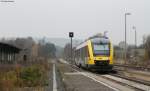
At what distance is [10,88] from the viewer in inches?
586

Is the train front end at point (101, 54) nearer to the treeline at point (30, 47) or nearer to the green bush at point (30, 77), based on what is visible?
the green bush at point (30, 77)

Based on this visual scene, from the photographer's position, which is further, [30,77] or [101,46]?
[101,46]

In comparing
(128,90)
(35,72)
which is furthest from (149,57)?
(128,90)

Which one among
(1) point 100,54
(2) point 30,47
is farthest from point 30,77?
(2) point 30,47

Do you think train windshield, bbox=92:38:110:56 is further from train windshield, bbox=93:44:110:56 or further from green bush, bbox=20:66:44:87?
green bush, bbox=20:66:44:87

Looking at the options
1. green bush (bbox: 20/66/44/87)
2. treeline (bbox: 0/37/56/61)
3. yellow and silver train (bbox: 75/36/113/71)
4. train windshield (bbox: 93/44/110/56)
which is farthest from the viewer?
treeline (bbox: 0/37/56/61)

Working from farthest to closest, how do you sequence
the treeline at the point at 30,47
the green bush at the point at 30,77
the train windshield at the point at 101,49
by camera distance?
1. the treeline at the point at 30,47
2. the train windshield at the point at 101,49
3. the green bush at the point at 30,77

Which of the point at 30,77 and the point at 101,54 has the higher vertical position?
the point at 101,54

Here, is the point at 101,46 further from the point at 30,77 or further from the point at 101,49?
the point at 30,77

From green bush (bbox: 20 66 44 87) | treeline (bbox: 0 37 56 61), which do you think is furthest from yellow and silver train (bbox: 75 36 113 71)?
treeline (bbox: 0 37 56 61)

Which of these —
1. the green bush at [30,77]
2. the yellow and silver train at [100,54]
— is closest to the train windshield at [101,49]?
the yellow and silver train at [100,54]

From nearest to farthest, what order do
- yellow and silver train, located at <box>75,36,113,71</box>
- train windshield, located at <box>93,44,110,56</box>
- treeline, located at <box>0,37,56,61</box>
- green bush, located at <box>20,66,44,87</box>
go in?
green bush, located at <box>20,66,44,87</box> → yellow and silver train, located at <box>75,36,113,71</box> → train windshield, located at <box>93,44,110,56</box> → treeline, located at <box>0,37,56,61</box>

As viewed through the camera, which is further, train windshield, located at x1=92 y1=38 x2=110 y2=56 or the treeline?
the treeline

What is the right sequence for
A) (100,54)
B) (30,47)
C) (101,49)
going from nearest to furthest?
(100,54) < (101,49) < (30,47)
